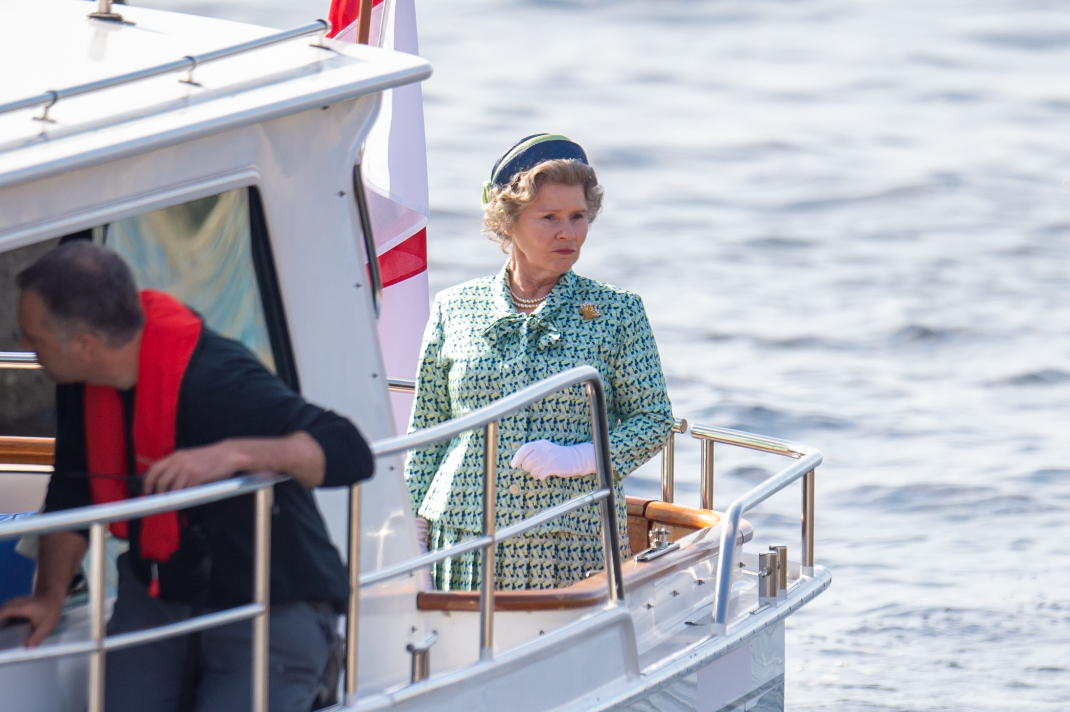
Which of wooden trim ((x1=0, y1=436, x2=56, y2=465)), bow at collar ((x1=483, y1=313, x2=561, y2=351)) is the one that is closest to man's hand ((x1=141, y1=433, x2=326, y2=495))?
bow at collar ((x1=483, y1=313, x2=561, y2=351))

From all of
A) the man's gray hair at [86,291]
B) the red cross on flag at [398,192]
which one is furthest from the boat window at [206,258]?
the red cross on flag at [398,192]

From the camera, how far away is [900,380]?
473 inches

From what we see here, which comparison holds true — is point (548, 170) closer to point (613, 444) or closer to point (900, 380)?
point (613, 444)

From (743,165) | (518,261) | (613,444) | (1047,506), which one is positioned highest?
(518,261)

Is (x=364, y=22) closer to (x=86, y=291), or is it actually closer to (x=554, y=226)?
(x=554, y=226)

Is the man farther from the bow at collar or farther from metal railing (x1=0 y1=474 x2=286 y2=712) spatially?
the bow at collar

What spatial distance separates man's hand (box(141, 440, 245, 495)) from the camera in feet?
8.80

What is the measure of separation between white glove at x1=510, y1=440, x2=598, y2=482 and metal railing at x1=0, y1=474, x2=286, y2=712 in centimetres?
107

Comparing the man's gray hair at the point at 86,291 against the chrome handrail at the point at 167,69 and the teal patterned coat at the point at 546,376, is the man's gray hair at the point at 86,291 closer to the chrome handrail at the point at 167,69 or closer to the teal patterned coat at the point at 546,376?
the chrome handrail at the point at 167,69

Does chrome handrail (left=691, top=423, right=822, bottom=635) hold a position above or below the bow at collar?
below

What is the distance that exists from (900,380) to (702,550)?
816cm

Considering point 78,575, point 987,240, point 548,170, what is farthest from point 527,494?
point 987,240

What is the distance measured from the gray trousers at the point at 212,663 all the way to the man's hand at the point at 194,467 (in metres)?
0.32

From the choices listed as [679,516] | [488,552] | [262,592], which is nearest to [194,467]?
[262,592]
